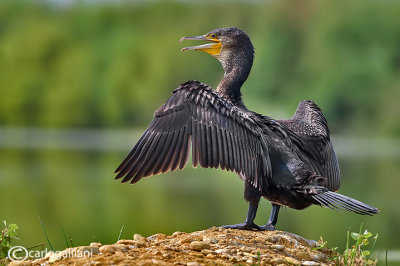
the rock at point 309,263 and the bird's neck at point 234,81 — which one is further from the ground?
the bird's neck at point 234,81

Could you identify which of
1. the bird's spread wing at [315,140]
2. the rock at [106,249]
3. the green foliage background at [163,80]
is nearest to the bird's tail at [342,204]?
the bird's spread wing at [315,140]

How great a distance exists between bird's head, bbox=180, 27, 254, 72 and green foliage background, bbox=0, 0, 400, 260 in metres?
9.18

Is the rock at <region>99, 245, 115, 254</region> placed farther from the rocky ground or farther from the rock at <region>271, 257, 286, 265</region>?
the rock at <region>271, 257, 286, 265</region>

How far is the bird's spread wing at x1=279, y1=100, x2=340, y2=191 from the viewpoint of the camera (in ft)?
20.4

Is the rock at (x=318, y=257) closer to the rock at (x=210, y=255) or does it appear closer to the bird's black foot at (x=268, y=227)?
the bird's black foot at (x=268, y=227)

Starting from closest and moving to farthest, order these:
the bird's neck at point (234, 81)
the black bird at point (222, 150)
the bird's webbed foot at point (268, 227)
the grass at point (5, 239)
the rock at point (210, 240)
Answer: the rock at point (210, 240) → the grass at point (5, 239) → the black bird at point (222, 150) → the bird's webbed foot at point (268, 227) → the bird's neck at point (234, 81)

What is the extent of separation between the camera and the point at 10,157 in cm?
3123

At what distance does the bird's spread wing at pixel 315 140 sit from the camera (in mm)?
6230

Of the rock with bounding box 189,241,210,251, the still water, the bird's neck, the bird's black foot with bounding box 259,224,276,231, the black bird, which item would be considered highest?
the bird's neck

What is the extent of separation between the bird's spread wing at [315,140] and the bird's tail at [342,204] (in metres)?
0.74

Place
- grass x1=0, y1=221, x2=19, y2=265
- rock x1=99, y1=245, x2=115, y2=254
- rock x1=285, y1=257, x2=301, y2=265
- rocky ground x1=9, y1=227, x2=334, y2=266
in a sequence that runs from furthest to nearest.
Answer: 1. grass x1=0, y1=221, x2=19, y2=265
2. rock x1=285, y1=257, x2=301, y2=265
3. rock x1=99, y1=245, x2=115, y2=254
4. rocky ground x1=9, y1=227, x2=334, y2=266

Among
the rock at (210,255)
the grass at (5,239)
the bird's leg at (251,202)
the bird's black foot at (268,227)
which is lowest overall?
the grass at (5,239)

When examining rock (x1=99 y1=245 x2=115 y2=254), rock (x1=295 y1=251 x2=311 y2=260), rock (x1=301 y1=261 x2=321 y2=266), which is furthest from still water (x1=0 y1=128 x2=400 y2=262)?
rock (x1=99 y1=245 x2=115 y2=254)

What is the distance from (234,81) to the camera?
6492mm
